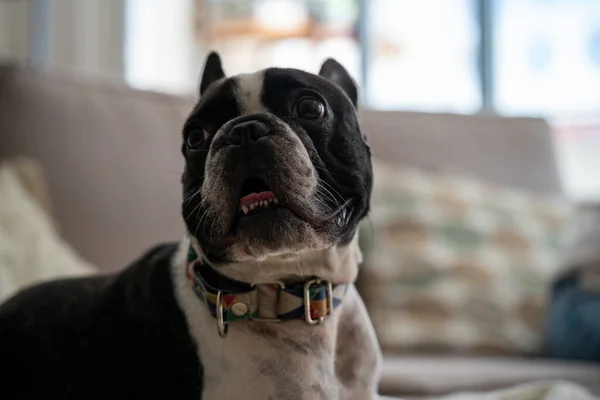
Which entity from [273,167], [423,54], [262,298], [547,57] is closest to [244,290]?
[262,298]

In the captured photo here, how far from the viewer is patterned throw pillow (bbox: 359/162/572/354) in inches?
67.9

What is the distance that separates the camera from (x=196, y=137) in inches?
35.5

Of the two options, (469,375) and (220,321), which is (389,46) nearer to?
(469,375)

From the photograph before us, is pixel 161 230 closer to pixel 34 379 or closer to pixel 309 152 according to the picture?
pixel 34 379

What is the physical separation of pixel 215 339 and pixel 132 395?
12 centimetres

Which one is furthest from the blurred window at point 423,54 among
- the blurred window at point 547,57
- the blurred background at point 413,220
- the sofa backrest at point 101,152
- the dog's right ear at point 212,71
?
the dog's right ear at point 212,71

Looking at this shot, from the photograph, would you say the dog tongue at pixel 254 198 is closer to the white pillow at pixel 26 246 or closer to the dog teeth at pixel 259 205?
the dog teeth at pixel 259 205

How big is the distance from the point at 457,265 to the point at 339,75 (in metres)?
0.91

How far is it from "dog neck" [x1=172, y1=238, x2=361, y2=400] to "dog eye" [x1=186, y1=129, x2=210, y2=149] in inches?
6.5

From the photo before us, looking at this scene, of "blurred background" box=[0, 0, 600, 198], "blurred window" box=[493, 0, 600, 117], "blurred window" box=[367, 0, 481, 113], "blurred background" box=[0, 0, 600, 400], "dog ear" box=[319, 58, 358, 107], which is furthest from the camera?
"blurred window" box=[367, 0, 481, 113]

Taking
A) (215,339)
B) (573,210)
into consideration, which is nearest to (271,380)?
(215,339)

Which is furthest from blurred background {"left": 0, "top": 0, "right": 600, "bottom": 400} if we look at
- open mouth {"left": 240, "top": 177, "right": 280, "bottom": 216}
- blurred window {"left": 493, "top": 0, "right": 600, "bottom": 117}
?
blurred window {"left": 493, "top": 0, "right": 600, "bottom": 117}

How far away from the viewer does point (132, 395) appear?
0.84 meters

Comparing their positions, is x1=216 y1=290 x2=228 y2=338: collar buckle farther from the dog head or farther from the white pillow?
the white pillow
